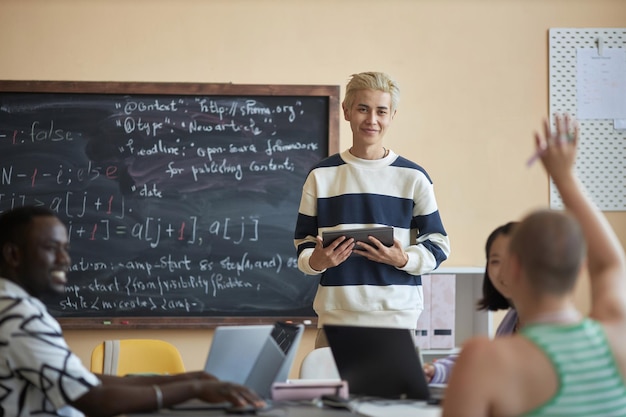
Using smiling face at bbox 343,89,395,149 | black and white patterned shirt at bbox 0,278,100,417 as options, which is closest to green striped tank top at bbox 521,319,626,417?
black and white patterned shirt at bbox 0,278,100,417

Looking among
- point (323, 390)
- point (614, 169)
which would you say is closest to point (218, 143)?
point (614, 169)

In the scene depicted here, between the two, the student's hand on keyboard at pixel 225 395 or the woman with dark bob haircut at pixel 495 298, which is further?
the woman with dark bob haircut at pixel 495 298

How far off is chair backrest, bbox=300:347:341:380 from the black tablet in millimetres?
406

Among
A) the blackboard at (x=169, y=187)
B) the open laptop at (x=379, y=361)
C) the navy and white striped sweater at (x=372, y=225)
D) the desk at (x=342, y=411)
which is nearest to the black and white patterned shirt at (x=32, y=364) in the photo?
the desk at (x=342, y=411)

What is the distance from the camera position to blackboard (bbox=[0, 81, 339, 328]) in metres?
4.73

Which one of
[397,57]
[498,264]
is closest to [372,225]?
[498,264]

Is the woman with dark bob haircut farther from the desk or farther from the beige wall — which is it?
the beige wall

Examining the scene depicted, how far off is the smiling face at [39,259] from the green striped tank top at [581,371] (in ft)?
4.11

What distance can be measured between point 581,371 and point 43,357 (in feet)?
4.19

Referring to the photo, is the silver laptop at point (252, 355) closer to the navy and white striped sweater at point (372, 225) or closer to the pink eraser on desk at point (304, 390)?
the pink eraser on desk at point (304, 390)

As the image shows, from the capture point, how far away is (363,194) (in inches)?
137

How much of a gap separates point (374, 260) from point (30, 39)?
253cm

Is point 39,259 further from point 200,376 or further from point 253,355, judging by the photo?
point 253,355

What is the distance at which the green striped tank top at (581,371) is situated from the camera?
4.99 ft
